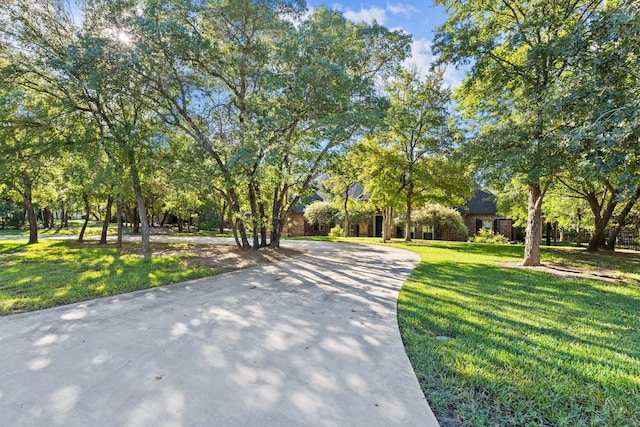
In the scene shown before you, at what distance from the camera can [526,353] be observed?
10.7 feet

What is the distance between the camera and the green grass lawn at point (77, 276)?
5332mm

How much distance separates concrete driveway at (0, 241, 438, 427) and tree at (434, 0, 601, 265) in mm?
Result: 5330

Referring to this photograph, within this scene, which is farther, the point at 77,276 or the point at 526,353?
the point at 77,276

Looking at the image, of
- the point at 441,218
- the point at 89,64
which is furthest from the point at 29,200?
the point at 441,218

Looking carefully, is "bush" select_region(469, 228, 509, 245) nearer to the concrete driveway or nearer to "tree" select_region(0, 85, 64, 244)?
the concrete driveway

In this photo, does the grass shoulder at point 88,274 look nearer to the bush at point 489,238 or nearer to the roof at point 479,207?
the bush at point 489,238

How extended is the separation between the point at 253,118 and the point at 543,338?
8976 millimetres

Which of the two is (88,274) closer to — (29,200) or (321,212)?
→ (29,200)

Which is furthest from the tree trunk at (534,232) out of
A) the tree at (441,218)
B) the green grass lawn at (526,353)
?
the tree at (441,218)

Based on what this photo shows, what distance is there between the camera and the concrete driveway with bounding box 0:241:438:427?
226 centimetres

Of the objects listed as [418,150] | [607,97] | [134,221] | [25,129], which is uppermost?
[418,150]

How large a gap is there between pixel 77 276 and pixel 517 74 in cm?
1256

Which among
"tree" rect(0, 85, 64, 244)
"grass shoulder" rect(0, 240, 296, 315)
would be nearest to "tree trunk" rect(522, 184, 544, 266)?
"grass shoulder" rect(0, 240, 296, 315)

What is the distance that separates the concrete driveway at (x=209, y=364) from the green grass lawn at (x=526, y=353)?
33 centimetres
